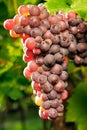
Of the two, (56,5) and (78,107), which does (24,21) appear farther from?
(78,107)

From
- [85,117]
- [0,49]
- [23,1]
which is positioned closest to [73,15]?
[23,1]

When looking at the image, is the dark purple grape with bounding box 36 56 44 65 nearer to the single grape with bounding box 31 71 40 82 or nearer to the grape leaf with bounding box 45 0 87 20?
the single grape with bounding box 31 71 40 82

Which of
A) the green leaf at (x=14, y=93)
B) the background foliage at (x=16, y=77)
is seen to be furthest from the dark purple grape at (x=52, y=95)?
the green leaf at (x=14, y=93)

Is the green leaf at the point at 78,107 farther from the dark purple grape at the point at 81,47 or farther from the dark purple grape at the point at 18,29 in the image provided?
the dark purple grape at the point at 18,29

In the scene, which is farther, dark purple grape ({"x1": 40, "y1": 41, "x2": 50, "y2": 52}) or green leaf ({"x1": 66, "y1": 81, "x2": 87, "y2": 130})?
green leaf ({"x1": 66, "y1": 81, "x2": 87, "y2": 130})

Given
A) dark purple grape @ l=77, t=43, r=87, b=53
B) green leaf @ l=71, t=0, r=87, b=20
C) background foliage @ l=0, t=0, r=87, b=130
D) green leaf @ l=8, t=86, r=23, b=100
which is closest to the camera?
green leaf @ l=71, t=0, r=87, b=20

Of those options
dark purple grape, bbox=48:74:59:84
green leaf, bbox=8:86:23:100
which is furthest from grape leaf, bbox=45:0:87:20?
green leaf, bbox=8:86:23:100

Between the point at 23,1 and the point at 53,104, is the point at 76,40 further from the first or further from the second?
the point at 23,1
